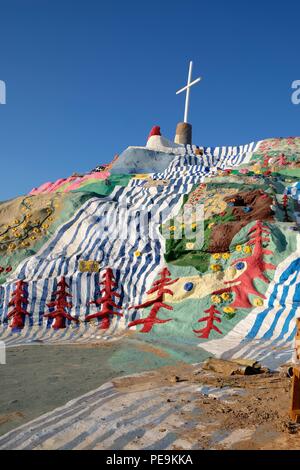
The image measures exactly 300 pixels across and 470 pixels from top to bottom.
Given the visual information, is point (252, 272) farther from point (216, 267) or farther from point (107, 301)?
point (107, 301)

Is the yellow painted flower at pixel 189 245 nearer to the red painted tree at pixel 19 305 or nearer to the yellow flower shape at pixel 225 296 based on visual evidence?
the yellow flower shape at pixel 225 296

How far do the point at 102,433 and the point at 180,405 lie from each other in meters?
0.85

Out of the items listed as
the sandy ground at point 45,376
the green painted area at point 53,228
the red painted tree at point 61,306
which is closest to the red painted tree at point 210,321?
the sandy ground at point 45,376

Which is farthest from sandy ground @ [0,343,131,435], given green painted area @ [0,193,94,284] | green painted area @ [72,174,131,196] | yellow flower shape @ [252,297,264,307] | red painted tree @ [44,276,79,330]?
green painted area @ [72,174,131,196]

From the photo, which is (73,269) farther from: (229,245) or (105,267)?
(229,245)

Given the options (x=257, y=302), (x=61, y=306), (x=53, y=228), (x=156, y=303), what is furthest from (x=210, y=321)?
(x=53, y=228)

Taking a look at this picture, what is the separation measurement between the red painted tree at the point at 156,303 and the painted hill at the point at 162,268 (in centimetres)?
2

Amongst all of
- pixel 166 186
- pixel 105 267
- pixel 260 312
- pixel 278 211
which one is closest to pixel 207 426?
pixel 260 312

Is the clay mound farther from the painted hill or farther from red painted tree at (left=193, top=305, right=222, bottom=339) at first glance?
red painted tree at (left=193, top=305, right=222, bottom=339)

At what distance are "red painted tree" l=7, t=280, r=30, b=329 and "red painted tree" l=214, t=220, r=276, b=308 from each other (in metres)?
3.96

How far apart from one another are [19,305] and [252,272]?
15.8ft

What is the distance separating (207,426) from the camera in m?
3.34

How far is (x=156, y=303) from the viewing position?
8.23 m
